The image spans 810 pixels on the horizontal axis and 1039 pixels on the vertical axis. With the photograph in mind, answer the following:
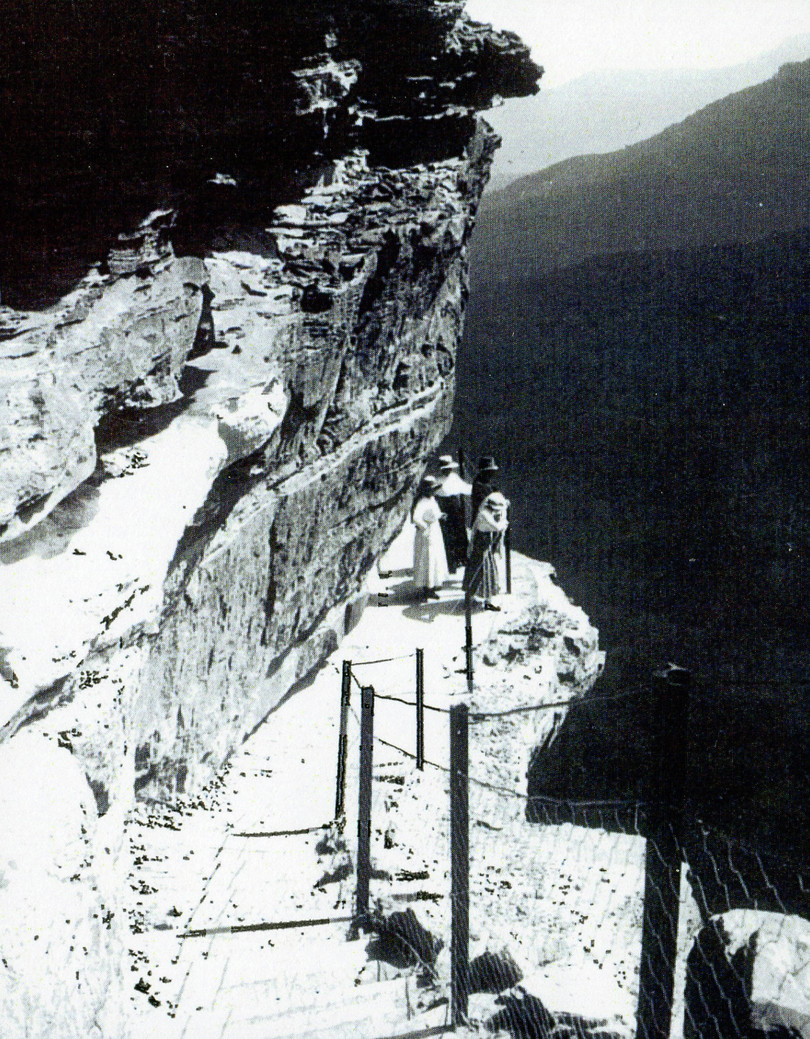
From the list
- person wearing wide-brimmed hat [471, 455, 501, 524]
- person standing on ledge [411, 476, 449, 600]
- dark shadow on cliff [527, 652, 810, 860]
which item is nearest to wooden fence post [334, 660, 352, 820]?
person standing on ledge [411, 476, 449, 600]

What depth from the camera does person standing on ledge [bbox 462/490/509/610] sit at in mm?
9234

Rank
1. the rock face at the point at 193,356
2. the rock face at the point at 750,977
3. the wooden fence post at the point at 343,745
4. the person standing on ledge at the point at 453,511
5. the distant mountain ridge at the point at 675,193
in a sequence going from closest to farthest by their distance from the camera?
the rock face at the point at 193,356 < the rock face at the point at 750,977 < the wooden fence post at the point at 343,745 < the person standing on ledge at the point at 453,511 < the distant mountain ridge at the point at 675,193

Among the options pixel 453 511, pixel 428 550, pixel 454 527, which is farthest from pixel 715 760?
pixel 428 550

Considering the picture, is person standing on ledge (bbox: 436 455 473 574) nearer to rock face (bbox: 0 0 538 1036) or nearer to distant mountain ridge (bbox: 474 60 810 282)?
rock face (bbox: 0 0 538 1036)

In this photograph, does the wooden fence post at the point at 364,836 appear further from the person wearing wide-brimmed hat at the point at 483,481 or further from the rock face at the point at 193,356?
the person wearing wide-brimmed hat at the point at 483,481

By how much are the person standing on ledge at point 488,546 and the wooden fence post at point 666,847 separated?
245 inches

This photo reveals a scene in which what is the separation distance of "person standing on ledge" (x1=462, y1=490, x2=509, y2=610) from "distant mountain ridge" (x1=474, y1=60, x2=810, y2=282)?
37.6 ft

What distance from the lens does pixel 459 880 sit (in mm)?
3465

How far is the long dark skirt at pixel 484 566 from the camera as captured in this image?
9.24m

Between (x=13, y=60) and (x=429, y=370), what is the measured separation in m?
5.52

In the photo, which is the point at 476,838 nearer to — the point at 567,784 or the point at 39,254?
the point at 39,254

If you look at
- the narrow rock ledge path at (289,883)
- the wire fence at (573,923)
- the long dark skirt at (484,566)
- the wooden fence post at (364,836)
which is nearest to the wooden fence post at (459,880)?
the wire fence at (573,923)

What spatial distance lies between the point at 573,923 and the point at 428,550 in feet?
17.3

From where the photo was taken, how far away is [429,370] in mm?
10359
